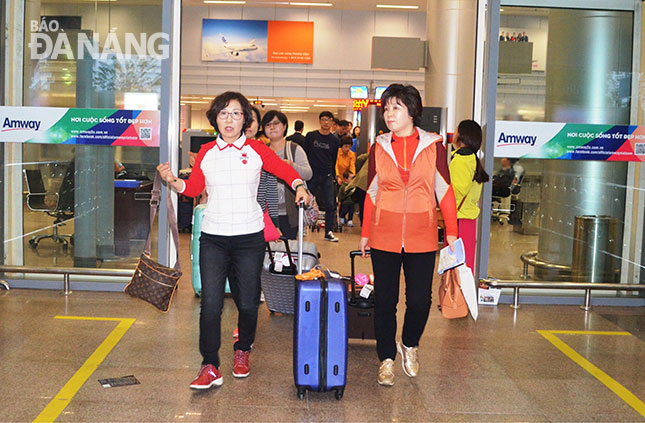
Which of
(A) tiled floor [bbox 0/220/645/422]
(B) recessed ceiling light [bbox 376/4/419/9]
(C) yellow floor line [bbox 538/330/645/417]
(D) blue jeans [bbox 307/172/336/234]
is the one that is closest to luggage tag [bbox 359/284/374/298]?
(A) tiled floor [bbox 0/220/645/422]

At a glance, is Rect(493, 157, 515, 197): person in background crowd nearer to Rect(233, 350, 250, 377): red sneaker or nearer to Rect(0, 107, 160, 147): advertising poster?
Rect(0, 107, 160, 147): advertising poster

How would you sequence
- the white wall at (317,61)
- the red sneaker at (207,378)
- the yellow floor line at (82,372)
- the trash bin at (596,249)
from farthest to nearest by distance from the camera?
the white wall at (317,61)
the trash bin at (596,249)
the red sneaker at (207,378)
the yellow floor line at (82,372)

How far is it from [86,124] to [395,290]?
3.48 metres

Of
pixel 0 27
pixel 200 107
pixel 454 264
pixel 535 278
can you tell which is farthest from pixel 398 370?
pixel 200 107

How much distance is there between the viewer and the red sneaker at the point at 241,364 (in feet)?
14.6

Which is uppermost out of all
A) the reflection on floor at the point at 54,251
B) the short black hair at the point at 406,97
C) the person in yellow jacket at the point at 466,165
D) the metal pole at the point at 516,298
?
the short black hair at the point at 406,97

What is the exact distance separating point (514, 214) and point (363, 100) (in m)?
15.8

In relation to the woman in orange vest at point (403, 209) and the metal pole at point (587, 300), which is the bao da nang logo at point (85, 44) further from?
the metal pole at point (587, 300)

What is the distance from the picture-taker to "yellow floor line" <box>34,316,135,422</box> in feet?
12.6

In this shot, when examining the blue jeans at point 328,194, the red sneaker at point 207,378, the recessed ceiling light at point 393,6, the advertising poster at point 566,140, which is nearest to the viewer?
the red sneaker at point 207,378

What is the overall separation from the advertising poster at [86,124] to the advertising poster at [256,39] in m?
16.9

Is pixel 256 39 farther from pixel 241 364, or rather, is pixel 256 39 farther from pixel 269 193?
pixel 241 364

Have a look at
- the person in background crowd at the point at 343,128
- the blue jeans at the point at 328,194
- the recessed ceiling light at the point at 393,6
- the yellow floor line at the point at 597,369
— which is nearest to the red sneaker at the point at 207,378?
the yellow floor line at the point at 597,369

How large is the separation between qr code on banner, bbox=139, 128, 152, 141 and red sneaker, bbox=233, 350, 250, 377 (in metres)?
2.73
